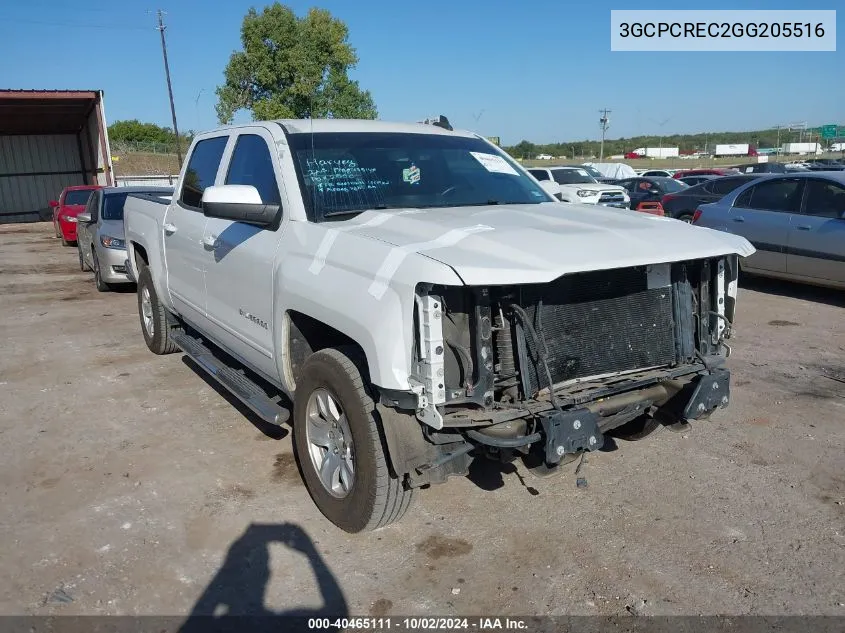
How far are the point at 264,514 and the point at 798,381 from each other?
4.51 meters

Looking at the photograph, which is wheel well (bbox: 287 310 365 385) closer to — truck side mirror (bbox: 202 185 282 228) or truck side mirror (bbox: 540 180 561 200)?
truck side mirror (bbox: 202 185 282 228)

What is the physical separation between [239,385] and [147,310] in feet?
9.35

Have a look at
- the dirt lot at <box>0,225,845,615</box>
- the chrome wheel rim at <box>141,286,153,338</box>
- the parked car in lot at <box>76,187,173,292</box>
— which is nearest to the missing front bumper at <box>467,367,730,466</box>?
the dirt lot at <box>0,225,845,615</box>

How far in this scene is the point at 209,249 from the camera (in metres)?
4.60

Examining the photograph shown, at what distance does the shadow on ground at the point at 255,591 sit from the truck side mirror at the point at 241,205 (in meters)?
1.64

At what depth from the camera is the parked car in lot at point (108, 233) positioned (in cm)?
1025

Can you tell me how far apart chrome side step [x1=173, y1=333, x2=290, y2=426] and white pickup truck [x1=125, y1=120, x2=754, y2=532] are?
0.03m

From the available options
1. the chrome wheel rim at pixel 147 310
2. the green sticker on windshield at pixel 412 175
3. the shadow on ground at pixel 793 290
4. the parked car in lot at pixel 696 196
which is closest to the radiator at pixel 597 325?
the green sticker on windshield at pixel 412 175

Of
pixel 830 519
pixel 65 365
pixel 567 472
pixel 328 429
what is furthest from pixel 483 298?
pixel 65 365

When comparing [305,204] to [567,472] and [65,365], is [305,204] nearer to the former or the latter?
[567,472]

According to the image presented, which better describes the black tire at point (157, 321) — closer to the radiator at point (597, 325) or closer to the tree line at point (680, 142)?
the radiator at point (597, 325)

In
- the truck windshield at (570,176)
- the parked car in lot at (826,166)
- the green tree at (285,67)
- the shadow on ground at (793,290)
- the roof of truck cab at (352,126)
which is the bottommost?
the shadow on ground at (793,290)

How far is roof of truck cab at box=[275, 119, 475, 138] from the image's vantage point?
419 cm

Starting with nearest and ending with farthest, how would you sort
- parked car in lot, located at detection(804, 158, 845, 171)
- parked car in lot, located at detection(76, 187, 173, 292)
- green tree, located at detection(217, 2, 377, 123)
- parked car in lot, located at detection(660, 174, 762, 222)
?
parked car in lot, located at detection(76, 187, 173, 292)
parked car in lot, located at detection(660, 174, 762, 222)
parked car in lot, located at detection(804, 158, 845, 171)
green tree, located at detection(217, 2, 377, 123)
